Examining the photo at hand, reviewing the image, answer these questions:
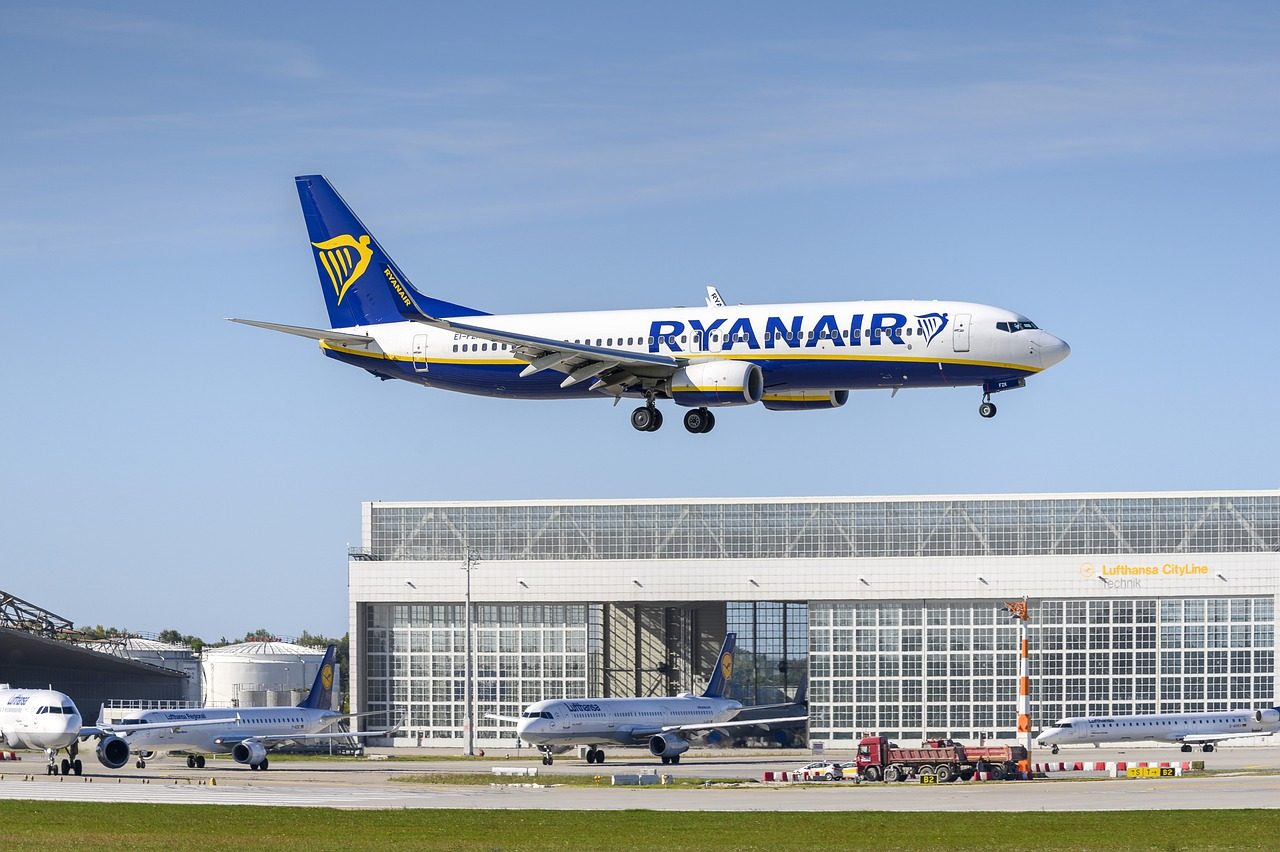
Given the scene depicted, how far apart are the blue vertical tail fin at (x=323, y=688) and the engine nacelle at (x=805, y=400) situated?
186 ft

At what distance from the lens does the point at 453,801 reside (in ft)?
246

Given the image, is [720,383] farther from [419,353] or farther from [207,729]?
[207,729]

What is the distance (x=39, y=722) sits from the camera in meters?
93.9

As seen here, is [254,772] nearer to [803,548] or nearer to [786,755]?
[786,755]

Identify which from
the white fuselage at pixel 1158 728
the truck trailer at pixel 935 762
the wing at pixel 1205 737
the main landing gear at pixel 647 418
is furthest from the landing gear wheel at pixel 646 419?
the wing at pixel 1205 737

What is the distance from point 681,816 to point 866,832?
31.6 ft

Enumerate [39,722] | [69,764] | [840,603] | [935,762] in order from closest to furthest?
[935,762] → [39,722] → [69,764] → [840,603]

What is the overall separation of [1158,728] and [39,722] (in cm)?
7282

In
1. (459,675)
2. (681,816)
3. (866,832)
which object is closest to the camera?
(866,832)

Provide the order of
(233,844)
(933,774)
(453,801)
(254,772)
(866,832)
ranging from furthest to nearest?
(254,772) < (933,774) < (453,801) < (866,832) < (233,844)

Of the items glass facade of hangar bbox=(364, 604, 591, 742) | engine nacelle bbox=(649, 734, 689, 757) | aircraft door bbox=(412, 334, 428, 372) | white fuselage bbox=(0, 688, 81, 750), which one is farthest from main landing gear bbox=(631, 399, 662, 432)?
glass facade of hangar bbox=(364, 604, 591, 742)

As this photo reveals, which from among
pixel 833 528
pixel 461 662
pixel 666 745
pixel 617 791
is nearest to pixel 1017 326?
pixel 617 791

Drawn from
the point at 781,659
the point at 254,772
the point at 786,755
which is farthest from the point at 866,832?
the point at 781,659

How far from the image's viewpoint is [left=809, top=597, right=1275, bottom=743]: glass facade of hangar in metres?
135
